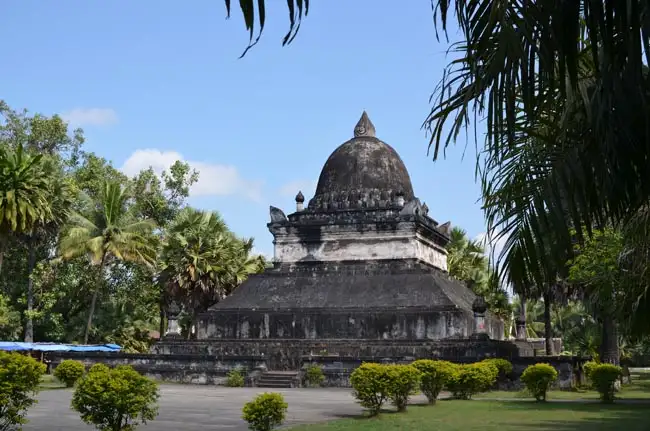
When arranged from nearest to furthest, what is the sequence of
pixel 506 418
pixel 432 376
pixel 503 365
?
1. pixel 506 418
2. pixel 432 376
3. pixel 503 365

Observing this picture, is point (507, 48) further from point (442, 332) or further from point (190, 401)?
point (442, 332)

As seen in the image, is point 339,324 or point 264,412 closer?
point 264,412

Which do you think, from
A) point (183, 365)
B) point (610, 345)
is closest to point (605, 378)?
Answer: point (610, 345)

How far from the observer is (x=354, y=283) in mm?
30547

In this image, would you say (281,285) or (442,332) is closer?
(442,332)

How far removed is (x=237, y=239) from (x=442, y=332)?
16.3m

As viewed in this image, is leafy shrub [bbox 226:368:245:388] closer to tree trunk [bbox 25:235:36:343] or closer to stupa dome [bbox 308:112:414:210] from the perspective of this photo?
stupa dome [bbox 308:112:414:210]

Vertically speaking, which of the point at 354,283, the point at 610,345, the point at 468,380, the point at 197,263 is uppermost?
the point at 197,263

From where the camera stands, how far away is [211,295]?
122 feet

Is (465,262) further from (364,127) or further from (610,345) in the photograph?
(610,345)

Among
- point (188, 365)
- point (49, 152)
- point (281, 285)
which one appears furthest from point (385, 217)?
point (49, 152)

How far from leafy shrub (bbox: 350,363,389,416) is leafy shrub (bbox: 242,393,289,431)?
363 centimetres

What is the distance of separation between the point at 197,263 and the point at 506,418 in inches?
924

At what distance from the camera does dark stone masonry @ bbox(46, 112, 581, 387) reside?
26.1 metres
